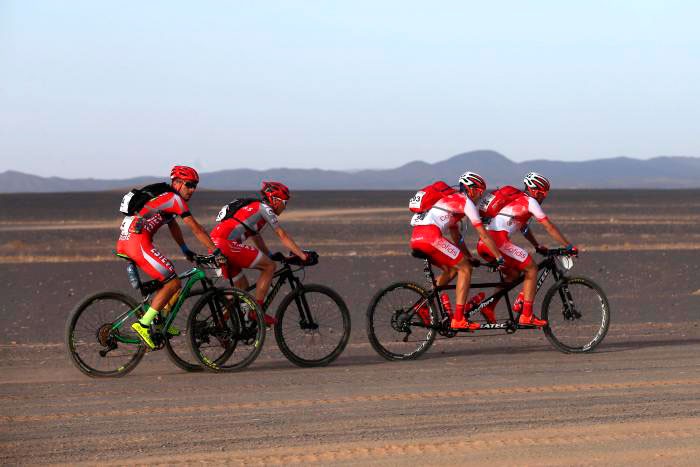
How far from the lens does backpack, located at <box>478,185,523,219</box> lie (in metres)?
12.0

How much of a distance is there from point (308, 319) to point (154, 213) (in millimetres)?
1898

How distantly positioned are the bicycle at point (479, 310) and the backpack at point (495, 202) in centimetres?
54

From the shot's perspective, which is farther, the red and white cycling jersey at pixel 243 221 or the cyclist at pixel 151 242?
the red and white cycling jersey at pixel 243 221

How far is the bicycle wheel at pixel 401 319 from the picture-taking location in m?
11.4

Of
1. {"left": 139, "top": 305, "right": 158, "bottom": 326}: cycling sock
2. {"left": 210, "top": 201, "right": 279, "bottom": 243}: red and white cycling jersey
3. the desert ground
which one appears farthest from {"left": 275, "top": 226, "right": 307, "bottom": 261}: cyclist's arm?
{"left": 139, "top": 305, "right": 158, "bottom": 326}: cycling sock

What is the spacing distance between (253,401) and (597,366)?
366cm

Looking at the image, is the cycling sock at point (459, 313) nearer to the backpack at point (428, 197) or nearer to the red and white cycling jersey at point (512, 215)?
the red and white cycling jersey at point (512, 215)

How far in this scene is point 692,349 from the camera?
12.3 metres

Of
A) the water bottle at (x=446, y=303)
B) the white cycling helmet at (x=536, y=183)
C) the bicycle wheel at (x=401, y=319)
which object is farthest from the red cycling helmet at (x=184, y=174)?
the white cycling helmet at (x=536, y=183)

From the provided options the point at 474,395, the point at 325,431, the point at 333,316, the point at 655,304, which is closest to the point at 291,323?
the point at 333,316

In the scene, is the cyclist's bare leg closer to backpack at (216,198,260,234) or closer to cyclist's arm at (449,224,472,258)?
backpack at (216,198,260,234)

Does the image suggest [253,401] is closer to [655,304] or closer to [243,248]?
[243,248]

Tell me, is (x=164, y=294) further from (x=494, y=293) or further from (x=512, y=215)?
(x=512, y=215)

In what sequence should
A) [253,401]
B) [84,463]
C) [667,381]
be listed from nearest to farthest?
[84,463] → [253,401] → [667,381]
